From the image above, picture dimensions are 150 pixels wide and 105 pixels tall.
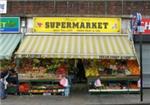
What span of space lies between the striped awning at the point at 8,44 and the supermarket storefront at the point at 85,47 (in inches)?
14.6

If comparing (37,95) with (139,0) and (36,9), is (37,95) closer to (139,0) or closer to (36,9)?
(36,9)

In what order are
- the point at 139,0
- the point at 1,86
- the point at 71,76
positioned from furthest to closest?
the point at 139,0
the point at 71,76
the point at 1,86

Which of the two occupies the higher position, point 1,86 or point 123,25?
point 123,25

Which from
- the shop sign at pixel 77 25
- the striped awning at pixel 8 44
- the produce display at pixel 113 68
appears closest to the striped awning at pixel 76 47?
the striped awning at pixel 8 44

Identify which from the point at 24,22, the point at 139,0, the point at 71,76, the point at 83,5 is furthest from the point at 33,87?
the point at 139,0

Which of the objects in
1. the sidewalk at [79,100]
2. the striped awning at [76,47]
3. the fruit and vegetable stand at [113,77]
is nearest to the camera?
the sidewalk at [79,100]

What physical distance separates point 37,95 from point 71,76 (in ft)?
5.68

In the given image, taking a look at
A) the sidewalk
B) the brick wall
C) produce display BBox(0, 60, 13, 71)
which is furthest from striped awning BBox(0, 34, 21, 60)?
the sidewalk

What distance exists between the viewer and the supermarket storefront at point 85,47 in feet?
63.4

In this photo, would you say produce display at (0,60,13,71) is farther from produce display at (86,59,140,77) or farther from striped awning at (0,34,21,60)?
produce display at (86,59,140,77)

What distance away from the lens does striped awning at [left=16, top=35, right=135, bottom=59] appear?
63.2ft

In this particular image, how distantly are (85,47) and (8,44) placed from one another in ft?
11.1

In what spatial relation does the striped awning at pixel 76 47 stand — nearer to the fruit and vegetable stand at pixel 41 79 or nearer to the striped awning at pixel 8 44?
the striped awning at pixel 8 44

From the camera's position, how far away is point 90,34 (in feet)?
69.5
